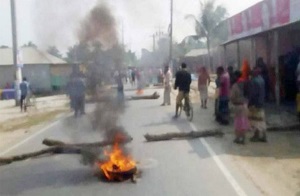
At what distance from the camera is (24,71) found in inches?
1961

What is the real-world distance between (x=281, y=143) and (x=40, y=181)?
20.6 ft

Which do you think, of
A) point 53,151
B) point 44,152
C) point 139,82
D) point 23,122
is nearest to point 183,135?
point 53,151

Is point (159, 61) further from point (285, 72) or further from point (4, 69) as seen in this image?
point (285, 72)

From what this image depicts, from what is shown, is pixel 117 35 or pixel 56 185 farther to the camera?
pixel 117 35

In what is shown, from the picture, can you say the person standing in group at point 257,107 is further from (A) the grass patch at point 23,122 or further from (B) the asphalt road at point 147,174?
(A) the grass patch at point 23,122

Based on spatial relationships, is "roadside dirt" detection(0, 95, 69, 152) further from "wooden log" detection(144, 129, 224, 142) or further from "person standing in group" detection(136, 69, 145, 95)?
"person standing in group" detection(136, 69, 145, 95)

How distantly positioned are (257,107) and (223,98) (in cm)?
406

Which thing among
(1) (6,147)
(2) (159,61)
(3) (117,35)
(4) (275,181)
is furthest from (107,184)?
(2) (159,61)

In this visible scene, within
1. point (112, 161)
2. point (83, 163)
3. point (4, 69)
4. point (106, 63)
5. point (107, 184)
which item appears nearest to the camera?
point (107, 184)

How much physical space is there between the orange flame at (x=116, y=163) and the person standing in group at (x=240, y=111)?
4.14 m

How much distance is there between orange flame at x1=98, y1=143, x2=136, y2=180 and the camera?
967cm

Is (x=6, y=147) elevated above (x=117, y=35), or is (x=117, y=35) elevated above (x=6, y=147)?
(x=117, y=35)

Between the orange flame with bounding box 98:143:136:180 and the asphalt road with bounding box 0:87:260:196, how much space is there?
9.8 inches

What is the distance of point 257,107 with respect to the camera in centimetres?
1398
